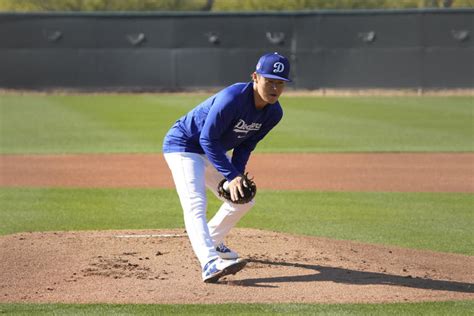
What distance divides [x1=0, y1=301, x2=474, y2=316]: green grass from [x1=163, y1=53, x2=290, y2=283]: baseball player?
1.70 ft

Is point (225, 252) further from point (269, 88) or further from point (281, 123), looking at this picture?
point (281, 123)

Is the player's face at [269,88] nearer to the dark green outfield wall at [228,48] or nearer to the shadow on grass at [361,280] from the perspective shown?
the shadow on grass at [361,280]

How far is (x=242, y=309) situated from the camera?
598 cm

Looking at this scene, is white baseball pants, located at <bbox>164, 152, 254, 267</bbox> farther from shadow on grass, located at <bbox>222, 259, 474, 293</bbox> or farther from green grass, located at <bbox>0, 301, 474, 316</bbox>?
green grass, located at <bbox>0, 301, 474, 316</bbox>

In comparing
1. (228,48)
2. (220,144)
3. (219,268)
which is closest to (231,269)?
(219,268)

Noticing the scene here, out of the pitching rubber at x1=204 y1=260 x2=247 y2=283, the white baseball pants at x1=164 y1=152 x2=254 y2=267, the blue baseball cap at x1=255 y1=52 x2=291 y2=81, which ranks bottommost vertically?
the pitching rubber at x1=204 y1=260 x2=247 y2=283

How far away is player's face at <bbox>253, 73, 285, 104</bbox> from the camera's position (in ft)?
21.4

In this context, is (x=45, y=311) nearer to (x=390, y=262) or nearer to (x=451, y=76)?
(x=390, y=262)

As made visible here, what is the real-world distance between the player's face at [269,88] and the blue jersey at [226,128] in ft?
0.41

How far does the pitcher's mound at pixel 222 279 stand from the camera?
638cm

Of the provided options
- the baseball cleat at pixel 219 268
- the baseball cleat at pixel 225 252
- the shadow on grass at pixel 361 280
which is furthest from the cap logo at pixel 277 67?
the baseball cleat at pixel 225 252

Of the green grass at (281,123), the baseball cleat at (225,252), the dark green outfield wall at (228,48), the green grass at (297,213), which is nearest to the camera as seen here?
the baseball cleat at (225,252)

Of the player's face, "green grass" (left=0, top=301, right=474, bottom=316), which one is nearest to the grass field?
"green grass" (left=0, top=301, right=474, bottom=316)

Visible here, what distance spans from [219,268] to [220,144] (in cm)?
88
